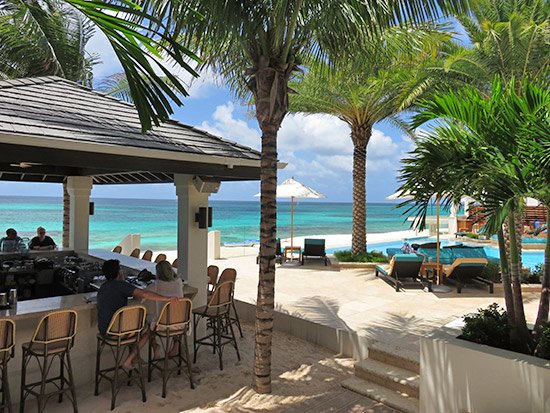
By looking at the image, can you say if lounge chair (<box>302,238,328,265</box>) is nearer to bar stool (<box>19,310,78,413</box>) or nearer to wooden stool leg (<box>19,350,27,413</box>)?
bar stool (<box>19,310,78,413</box>)

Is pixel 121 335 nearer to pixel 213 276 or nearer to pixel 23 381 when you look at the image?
pixel 23 381

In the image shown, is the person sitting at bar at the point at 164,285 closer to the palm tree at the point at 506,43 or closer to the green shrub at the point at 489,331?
the green shrub at the point at 489,331

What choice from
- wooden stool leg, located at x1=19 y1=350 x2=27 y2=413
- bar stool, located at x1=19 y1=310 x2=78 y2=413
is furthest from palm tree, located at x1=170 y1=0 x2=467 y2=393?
wooden stool leg, located at x1=19 y1=350 x2=27 y2=413

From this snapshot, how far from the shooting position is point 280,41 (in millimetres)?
5113

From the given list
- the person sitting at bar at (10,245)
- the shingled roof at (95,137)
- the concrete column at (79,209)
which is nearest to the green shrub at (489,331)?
the shingled roof at (95,137)

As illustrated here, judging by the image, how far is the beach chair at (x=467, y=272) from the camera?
32.6 feet

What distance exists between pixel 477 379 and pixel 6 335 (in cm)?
493

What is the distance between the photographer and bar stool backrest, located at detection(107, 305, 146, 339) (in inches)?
199

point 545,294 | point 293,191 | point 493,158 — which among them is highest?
point 293,191

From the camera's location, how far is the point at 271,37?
512 centimetres

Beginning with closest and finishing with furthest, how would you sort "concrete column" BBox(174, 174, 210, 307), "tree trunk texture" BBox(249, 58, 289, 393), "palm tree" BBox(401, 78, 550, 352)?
"palm tree" BBox(401, 78, 550, 352) < "tree trunk texture" BBox(249, 58, 289, 393) < "concrete column" BBox(174, 174, 210, 307)

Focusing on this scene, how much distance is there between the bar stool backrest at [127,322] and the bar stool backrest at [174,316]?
25cm

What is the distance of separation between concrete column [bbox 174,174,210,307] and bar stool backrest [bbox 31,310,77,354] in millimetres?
2439

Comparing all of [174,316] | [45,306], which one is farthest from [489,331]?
[45,306]
